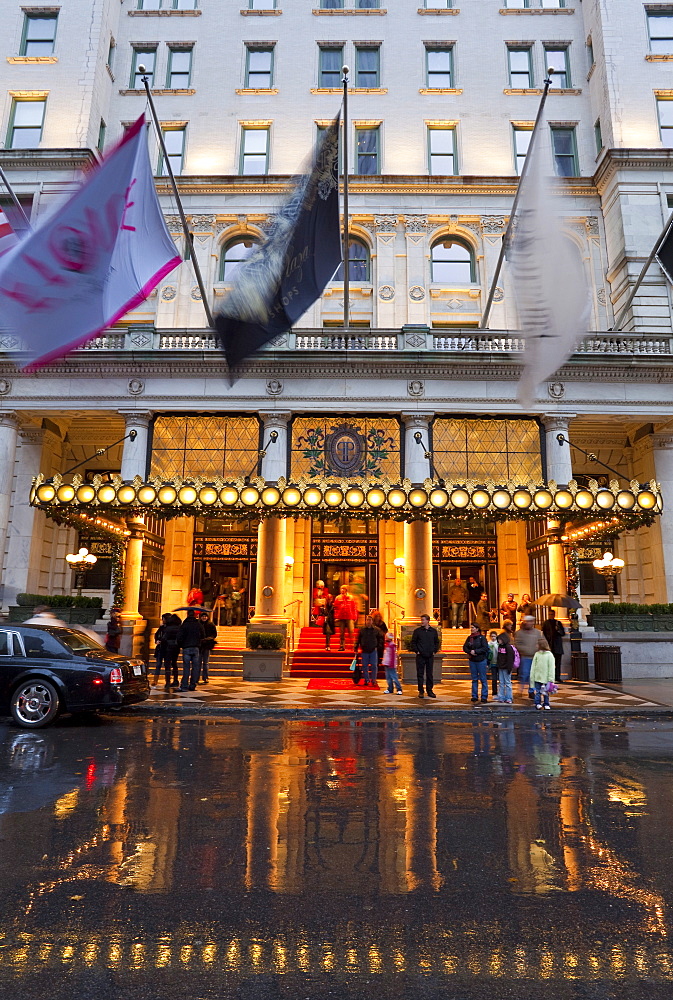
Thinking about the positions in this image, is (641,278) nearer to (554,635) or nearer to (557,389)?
(557,389)

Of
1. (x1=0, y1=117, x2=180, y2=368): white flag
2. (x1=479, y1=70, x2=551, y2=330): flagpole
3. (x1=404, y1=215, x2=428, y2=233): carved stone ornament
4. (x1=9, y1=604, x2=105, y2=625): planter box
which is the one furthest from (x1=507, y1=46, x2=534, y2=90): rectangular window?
(x1=9, y1=604, x2=105, y2=625): planter box

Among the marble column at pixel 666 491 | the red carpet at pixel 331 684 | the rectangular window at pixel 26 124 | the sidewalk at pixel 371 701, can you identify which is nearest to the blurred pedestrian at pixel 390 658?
the sidewalk at pixel 371 701

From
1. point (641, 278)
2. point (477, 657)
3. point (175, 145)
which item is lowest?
point (477, 657)

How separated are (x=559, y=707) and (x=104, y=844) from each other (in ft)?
A: 39.3

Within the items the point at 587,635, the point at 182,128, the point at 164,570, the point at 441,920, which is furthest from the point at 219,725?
the point at 182,128

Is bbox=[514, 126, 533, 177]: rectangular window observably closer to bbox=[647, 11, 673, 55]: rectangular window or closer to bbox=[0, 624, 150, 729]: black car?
bbox=[647, 11, 673, 55]: rectangular window

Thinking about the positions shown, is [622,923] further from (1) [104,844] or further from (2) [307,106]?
(2) [307,106]

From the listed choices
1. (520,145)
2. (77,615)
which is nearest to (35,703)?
(77,615)

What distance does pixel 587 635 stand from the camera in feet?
71.7

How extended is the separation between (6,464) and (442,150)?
22817 millimetres

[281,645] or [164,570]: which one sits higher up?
[164,570]

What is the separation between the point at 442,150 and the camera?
30.2 m

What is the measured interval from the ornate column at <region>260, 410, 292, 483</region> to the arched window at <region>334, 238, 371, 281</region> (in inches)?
304

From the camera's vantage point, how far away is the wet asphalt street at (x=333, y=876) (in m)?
3.53
